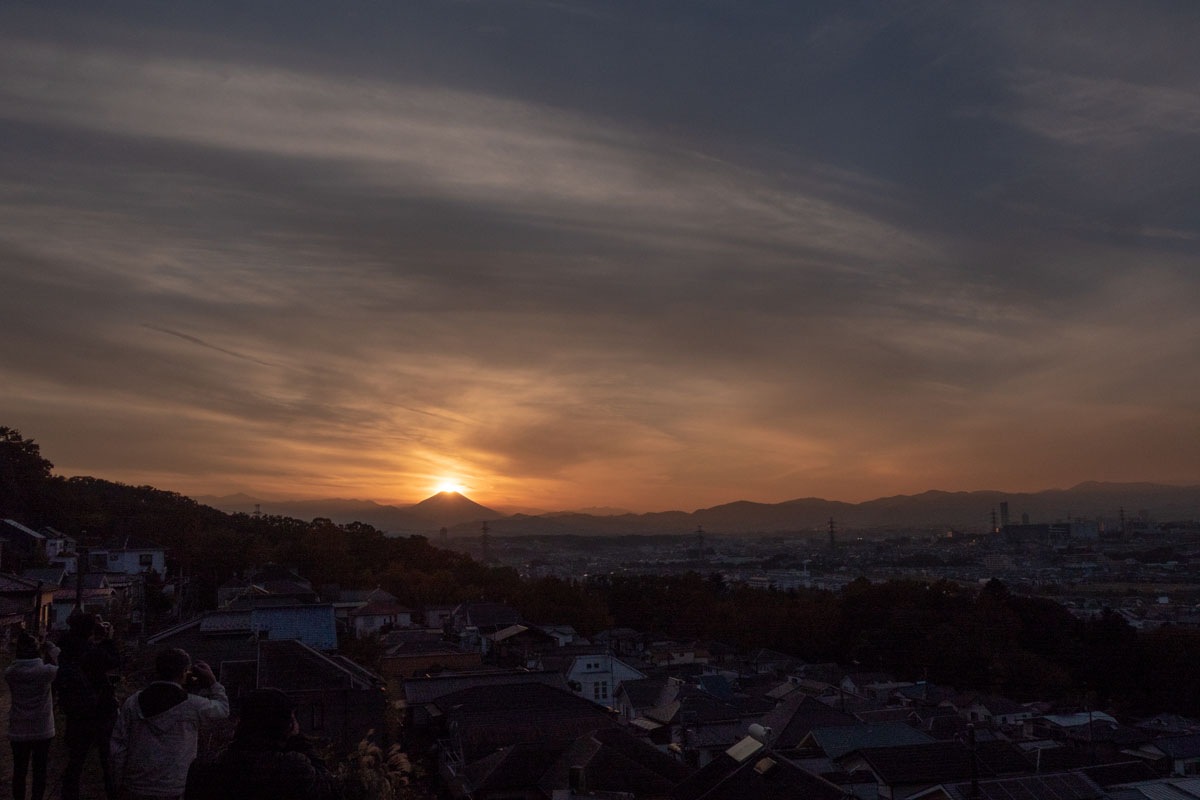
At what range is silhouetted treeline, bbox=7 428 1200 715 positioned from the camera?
149 feet

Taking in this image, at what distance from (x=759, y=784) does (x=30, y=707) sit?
1100 centimetres

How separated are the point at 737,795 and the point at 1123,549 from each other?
188 metres

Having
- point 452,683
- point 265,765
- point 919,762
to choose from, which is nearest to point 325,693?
point 452,683

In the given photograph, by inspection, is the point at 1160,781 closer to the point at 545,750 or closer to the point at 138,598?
the point at 545,750

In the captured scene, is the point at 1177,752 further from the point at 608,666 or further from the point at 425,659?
the point at 425,659

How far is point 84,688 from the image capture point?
18.3 feet

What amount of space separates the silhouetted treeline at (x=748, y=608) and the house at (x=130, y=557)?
3.81 ft

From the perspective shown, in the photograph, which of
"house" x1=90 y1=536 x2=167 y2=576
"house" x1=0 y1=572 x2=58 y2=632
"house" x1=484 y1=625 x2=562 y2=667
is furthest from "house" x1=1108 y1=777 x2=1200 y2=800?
"house" x1=90 y1=536 x2=167 y2=576

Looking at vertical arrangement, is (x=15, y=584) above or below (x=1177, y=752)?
above

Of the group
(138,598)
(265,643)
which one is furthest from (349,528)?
(265,643)

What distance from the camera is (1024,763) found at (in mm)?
21781

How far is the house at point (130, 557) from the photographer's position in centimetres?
4147

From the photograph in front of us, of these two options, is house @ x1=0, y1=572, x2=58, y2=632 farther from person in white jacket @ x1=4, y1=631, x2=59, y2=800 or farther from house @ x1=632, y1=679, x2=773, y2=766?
house @ x1=632, y1=679, x2=773, y2=766

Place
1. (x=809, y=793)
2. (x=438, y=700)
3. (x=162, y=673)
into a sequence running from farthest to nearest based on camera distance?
1. (x=438, y=700)
2. (x=809, y=793)
3. (x=162, y=673)
